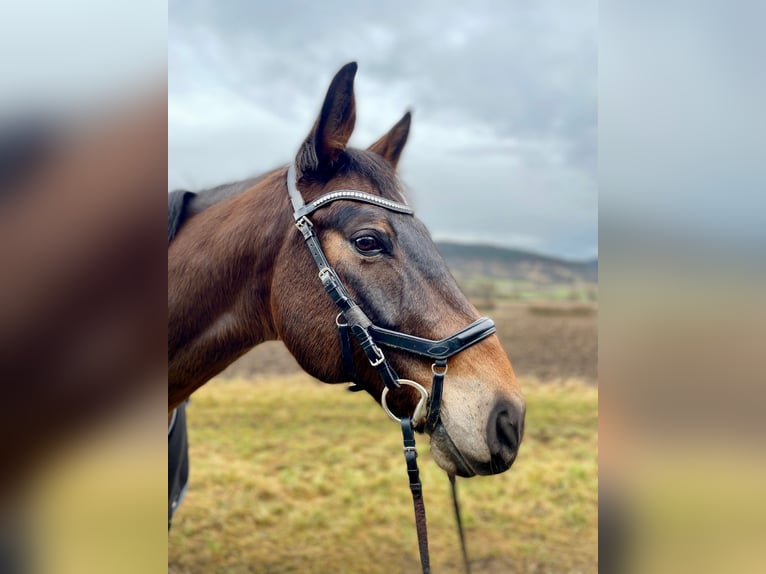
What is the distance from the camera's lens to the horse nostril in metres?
1.63

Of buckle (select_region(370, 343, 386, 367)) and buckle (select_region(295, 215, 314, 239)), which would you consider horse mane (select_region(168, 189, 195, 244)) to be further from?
buckle (select_region(370, 343, 386, 367))

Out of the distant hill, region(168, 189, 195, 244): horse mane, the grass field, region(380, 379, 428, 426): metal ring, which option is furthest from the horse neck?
the distant hill

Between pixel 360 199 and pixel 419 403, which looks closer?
pixel 419 403

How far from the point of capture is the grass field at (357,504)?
4.61 m

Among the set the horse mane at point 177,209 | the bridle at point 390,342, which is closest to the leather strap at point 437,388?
the bridle at point 390,342

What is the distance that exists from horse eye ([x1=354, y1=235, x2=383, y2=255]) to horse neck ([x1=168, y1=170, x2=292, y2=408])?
1.08 feet

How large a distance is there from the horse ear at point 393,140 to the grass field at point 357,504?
380cm

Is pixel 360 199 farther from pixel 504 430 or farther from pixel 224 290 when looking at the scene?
pixel 504 430

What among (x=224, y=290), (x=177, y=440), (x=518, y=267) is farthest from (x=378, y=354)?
(x=518, y=267)

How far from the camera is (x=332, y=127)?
192cm

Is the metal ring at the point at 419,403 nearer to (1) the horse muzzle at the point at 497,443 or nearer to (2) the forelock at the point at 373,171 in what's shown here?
(1) the horse muzzle at the point at 497,443

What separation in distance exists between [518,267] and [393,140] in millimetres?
25697
